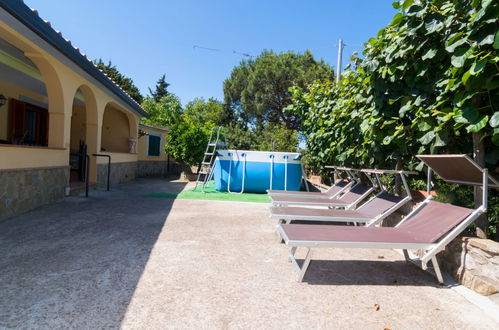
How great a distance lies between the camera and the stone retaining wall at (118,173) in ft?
31.1

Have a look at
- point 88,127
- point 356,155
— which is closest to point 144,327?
point 356,155

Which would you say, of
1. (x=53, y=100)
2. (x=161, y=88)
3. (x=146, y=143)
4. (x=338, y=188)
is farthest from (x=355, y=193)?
(x=161, y=88)

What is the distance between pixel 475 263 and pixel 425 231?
0.49 meters

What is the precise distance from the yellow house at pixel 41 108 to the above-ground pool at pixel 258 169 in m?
3.97

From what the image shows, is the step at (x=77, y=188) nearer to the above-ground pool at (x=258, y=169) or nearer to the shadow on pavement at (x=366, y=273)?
the above-ground pool at (x=258, y=169)

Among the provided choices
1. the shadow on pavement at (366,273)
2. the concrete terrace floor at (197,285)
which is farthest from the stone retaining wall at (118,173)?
the shadow on pavement at (366,273)

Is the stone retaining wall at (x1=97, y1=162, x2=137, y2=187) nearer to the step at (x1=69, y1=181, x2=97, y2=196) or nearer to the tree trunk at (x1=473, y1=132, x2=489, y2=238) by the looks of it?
the step at (x1=69, y1=181, x2=97, y2=196)

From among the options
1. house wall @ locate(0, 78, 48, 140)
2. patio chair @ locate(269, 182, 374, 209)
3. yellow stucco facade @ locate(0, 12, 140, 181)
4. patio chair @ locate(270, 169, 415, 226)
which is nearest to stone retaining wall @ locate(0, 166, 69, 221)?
yellow stucco facade @ locate(0, 12, 140, 181)

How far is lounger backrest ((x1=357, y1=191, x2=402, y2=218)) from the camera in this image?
14.0 ft

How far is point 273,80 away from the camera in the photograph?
2288 cm

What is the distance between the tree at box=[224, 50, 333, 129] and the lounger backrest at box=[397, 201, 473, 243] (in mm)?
18559

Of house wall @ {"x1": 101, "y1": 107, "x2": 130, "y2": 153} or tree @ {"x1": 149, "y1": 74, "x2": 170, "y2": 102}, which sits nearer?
house wall @ {"x1": 101, "y1": 107, "x2": 130, "y2": 153}

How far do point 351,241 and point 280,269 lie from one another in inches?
32.3

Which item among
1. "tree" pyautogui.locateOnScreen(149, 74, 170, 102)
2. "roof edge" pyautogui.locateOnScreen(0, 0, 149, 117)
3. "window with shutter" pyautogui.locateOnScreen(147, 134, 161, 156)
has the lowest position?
"window with shutter" pyautogui.locateOnScreen(147, 134, 161, 156)
